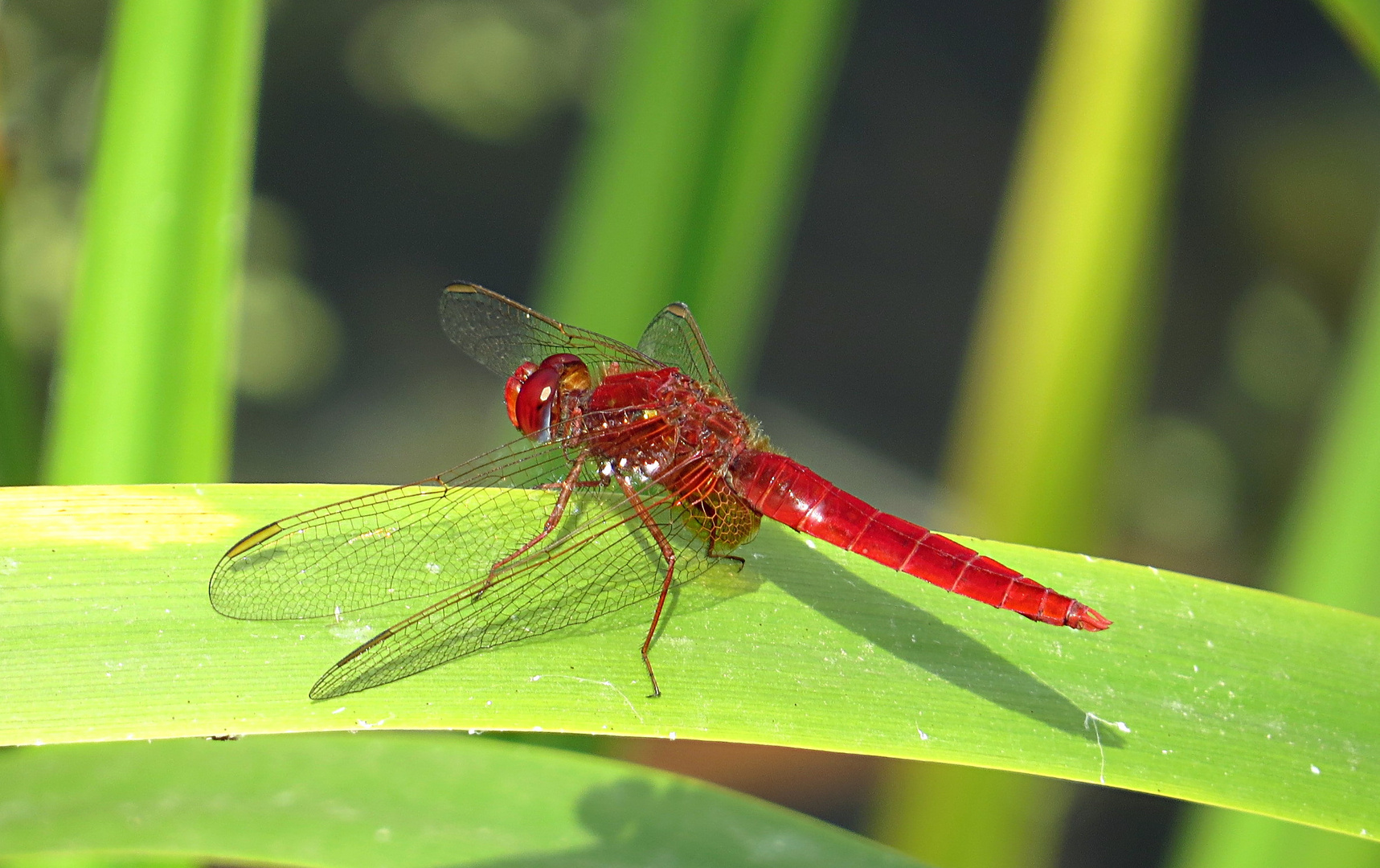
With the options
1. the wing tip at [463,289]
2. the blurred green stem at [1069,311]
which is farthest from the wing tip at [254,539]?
the blurred green stem at [1069,311]

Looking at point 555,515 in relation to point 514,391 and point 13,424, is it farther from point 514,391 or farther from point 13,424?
point 13,424

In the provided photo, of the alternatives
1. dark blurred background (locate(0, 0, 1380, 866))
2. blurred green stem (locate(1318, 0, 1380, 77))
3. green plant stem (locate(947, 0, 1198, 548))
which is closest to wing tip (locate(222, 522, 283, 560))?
green plant stem (locate(947, 0, 1198, 548))

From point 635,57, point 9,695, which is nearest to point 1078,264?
point 635,57

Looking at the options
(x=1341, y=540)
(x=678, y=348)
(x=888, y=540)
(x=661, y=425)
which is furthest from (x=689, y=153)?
(x=1341, y=540)

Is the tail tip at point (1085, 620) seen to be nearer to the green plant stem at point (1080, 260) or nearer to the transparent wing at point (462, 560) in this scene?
the transparent wing at point (462, 560)

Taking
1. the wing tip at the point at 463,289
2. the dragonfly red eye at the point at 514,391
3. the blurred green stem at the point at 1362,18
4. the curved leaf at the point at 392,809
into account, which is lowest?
the curved leaf at the point at 392,809

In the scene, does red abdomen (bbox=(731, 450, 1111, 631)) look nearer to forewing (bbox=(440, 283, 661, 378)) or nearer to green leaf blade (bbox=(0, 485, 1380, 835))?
green leaf blade (bbox=(0, 485, 1380, 835))
